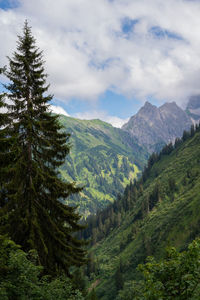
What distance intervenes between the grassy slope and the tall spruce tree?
3047 inches

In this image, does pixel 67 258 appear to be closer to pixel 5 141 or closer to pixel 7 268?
pixel 7 268

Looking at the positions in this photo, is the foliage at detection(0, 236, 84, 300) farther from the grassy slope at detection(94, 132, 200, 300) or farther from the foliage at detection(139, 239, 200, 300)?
the grassy slope at detection(94, 132, 200, 300)

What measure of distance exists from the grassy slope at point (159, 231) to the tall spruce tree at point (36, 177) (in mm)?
77394

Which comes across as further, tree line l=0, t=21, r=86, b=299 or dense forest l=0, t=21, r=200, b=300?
tree line l=0, t=21, r=86, b=299

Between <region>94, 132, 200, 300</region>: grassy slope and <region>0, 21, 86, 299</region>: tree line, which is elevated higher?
<region>0, 21, 86, 299</region>: tree line

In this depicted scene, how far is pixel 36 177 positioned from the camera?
1675 centimetres

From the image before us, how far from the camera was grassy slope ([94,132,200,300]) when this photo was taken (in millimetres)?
105062

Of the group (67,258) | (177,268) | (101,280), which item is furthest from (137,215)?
(177,268)

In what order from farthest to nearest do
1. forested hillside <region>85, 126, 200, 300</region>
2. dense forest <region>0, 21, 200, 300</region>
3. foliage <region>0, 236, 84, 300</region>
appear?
forested hillside <region>85, 126, 200, 300</region> < foliage <region>0, 236, 84, 300</region> < dense forest <region>0, 21, 200, 300</region>

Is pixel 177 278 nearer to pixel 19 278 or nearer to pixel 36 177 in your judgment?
pixel 19 278

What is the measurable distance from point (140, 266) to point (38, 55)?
1752 centimetres

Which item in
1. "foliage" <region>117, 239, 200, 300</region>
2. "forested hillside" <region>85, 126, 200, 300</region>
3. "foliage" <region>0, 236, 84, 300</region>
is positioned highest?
"foliage" <region>0, 236, 84, 300</region>

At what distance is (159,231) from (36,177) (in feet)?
386

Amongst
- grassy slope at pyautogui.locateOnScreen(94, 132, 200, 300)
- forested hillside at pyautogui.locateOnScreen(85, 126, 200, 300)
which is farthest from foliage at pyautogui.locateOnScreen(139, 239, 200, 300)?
forested hillside at pyautogui.locateOnScreen(85, 126, 200, 300)
